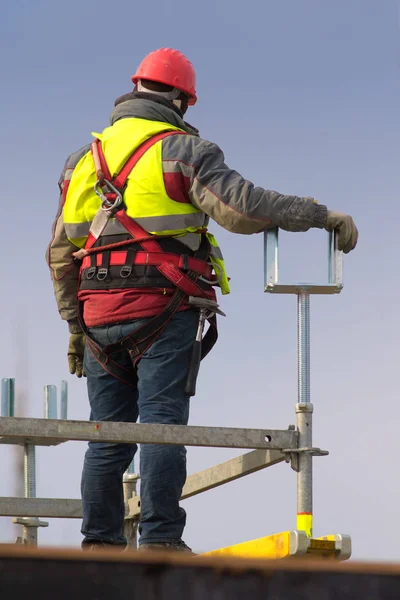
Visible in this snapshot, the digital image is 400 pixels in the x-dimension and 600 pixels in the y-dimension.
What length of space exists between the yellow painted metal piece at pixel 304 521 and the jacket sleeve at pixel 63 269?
1.53 m

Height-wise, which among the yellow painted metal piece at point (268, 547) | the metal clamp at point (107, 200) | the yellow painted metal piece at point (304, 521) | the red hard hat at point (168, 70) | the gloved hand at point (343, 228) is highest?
the red hard hat at point (168, 70)

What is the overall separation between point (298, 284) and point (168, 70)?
1.28 metres

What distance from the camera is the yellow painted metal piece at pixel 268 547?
4793 mm

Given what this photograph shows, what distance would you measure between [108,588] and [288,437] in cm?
389

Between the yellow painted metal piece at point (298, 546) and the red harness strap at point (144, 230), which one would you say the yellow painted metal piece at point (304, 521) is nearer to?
the yellow painted metal piece at point (298, 546)

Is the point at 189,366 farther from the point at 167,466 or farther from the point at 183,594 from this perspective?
the point at 183,594

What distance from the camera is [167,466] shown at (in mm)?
5039

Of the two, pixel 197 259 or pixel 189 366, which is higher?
pixel 197 259

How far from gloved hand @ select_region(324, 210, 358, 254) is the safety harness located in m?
0.64

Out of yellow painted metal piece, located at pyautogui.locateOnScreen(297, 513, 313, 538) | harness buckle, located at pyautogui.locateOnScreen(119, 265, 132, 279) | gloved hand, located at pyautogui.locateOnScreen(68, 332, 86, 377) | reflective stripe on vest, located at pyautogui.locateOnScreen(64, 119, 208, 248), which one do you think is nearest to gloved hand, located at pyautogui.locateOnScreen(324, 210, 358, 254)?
reflective stripe on vest, located at pyautogui.locateOnScreen(64, 119, 208, 248)

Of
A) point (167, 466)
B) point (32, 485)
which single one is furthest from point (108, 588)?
point (32, 485)

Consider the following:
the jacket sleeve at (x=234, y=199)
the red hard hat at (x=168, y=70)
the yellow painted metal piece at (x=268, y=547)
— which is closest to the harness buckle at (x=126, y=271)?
the jacket sleeve at (x=234, y=199)

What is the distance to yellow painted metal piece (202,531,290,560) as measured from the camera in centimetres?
479

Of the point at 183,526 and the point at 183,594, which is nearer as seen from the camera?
the point at 183,594
